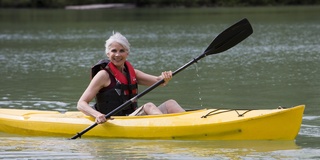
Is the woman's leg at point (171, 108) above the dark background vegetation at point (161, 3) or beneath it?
beneath

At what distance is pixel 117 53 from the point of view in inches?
332

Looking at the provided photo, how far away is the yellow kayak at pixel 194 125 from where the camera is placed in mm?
7969

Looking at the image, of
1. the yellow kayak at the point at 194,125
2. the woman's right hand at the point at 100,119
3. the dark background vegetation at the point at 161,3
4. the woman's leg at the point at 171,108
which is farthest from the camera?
the dark background vegetation at the point at 161,3

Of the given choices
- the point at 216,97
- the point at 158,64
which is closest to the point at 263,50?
the point at 158,64

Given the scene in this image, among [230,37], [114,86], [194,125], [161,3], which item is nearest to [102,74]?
[114,86]

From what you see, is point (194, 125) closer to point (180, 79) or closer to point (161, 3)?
point (180, 79)

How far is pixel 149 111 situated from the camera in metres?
8.48

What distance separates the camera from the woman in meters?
8.44

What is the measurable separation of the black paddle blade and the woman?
3.55ft

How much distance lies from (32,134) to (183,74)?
7125mm

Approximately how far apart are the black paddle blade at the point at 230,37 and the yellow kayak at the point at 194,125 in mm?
1271

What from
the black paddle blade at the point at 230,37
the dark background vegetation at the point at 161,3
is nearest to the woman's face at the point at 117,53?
the black paddle blade at the point at 230,37

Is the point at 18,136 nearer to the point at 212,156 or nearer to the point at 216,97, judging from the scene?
the point at 212,156

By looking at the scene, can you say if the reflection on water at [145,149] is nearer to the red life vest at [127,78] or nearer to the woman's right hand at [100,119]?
the woman's right hand at [100,119]
